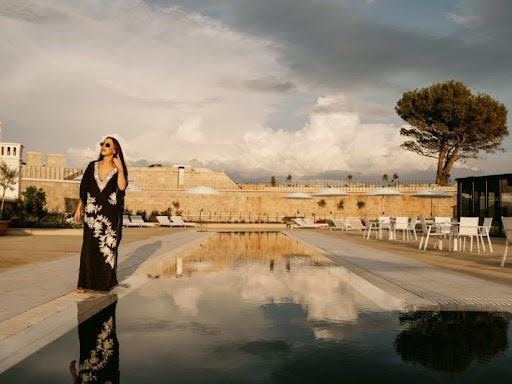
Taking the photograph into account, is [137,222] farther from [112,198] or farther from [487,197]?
[112,198]

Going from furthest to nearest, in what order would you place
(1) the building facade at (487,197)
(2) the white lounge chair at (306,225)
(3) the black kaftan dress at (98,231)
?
1. (2) the white lounge chair at (306,225)
2. (1) the building facade at (487,197)
3. (3) the black kaftan dress at (98,231)

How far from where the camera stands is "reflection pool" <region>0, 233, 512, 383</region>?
351cm

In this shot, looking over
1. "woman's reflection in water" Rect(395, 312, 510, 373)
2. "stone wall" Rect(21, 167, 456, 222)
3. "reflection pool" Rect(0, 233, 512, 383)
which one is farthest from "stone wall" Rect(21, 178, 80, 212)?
"woman's reflection in water" Rect(395, 312, 510, 373)

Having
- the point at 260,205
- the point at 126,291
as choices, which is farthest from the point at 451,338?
the point at 260,205

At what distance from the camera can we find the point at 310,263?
11203 millimetres

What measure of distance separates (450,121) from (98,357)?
46958 millimetres

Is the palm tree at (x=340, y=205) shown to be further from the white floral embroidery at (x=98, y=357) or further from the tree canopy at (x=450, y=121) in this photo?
the white floral embroidery at (x=98, y=357)

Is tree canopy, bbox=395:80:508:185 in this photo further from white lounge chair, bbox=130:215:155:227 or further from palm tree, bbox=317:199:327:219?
white lounge chair, bbox=130:215:155:227

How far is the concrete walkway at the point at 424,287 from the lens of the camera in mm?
6020

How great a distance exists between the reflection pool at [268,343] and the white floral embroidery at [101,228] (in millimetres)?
571

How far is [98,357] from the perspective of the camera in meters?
3.89

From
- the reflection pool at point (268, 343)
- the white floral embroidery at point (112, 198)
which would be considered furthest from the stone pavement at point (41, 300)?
the white floral embroidery at point (112, 198)

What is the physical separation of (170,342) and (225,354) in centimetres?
58

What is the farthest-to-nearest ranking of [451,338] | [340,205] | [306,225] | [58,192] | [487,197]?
[340,205] → [58,192] → [306,225] → [487,197] → [451,338]
